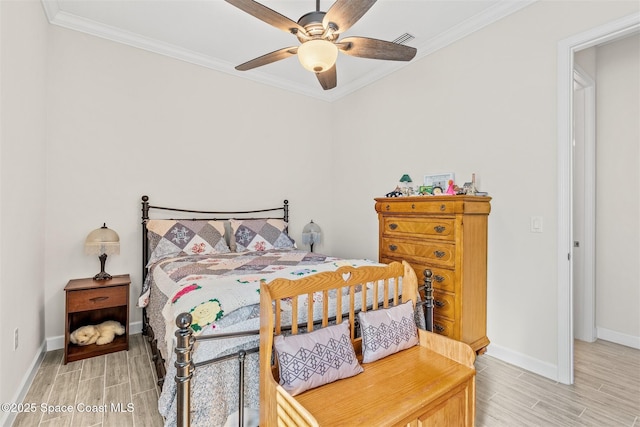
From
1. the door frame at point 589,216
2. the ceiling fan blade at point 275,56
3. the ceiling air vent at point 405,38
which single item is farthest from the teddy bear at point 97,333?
the door frame at point 589,216

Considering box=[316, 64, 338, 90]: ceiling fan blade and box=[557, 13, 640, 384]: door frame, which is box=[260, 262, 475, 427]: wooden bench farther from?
box=[316, 64, 338, 90]: ceiling fan blade

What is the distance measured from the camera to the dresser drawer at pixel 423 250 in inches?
97.0

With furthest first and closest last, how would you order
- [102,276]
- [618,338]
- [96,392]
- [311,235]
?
[311,235] < [618,338] < [102,276] < [96,392]

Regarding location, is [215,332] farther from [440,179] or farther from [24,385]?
[440,179]

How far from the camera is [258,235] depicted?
11.3 ft

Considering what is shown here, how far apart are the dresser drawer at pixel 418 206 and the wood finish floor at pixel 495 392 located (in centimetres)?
128

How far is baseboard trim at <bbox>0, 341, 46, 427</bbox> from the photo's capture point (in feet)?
5.62

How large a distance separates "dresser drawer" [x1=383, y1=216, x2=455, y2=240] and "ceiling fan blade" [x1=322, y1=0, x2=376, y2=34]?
5.15 feet

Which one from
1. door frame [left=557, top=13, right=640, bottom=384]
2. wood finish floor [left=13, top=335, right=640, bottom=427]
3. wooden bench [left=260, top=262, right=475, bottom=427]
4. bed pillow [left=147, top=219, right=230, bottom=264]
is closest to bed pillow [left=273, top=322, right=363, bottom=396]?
wooden bench [left=260, top=262, right=475, bottom=427]

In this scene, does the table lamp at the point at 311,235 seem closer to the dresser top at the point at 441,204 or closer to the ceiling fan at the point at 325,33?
the dresser top at the point at 441,204

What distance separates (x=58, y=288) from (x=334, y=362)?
2733 mm

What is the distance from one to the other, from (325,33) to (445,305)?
7.07 feet

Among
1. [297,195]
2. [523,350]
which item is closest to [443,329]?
[523,350]

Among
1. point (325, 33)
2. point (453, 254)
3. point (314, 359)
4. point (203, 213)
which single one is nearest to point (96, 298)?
point (203, 213)
